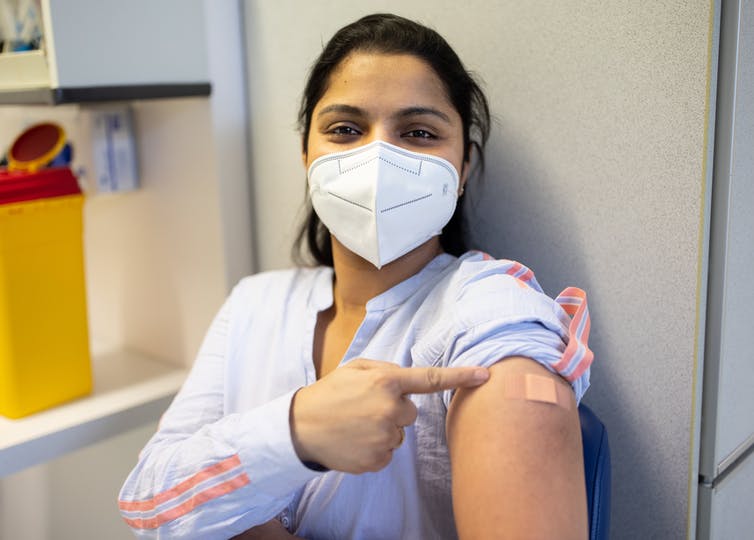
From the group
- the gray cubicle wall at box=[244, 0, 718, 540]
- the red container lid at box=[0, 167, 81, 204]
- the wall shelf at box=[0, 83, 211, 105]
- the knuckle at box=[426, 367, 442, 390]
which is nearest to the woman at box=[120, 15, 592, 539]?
the knuckle at box=[426, 367, 442, 390]

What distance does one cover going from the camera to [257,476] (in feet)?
2.89

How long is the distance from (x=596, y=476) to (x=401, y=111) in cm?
59

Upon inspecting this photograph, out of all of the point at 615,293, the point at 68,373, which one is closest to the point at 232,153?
the point at 68,373

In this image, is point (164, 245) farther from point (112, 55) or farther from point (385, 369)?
point (385, 369)

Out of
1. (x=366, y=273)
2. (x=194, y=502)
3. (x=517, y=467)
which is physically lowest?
(x=194, y=502)

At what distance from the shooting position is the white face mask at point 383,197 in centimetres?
100

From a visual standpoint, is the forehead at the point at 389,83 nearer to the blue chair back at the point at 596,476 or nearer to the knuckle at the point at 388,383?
the knuckle at the point at 388,383

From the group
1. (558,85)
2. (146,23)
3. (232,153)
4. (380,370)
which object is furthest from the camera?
(232,153)

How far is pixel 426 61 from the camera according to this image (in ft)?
3.61

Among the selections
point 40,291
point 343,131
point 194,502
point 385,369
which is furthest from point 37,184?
point 385,369

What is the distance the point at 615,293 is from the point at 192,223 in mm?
1003

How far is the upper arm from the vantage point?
0.77 m

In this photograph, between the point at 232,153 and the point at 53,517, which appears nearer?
the point at 232,153

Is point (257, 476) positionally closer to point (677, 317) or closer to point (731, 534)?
point (677, 317)
